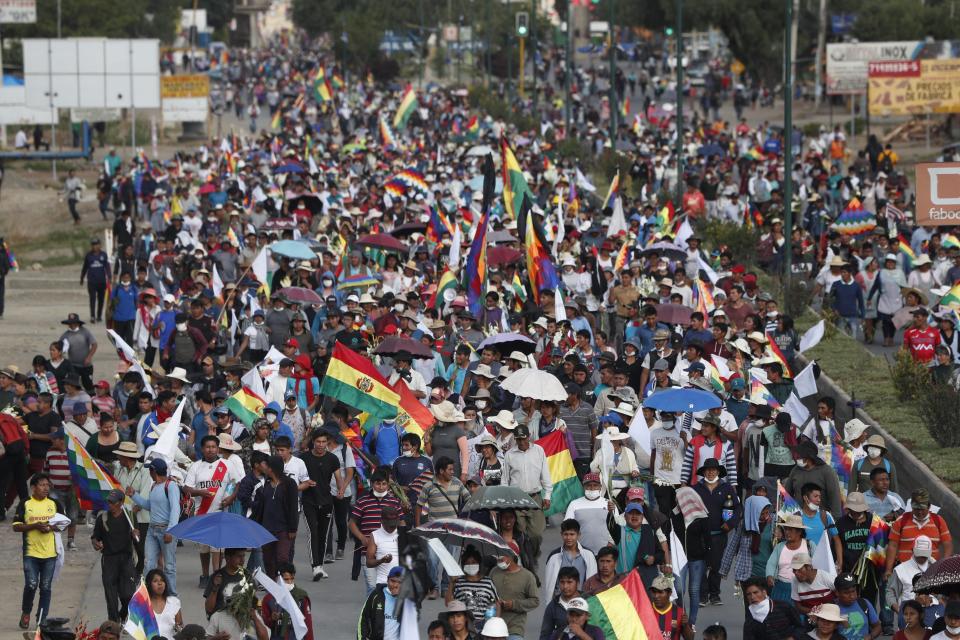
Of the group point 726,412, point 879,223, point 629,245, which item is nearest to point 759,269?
point 879,223

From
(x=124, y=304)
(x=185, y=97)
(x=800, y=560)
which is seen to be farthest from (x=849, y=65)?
(x=800, y=560)

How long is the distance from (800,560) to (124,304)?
13.3 meters

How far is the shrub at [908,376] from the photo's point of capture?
20.9 meters

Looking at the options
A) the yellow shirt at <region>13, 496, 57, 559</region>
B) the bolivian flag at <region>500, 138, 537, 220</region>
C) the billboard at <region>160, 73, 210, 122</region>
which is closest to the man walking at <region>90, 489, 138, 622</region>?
the yellow shirt at <region>13, 496, 57, 559</region>

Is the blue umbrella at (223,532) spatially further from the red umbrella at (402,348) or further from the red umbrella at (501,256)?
the red umbrella at (501,256)

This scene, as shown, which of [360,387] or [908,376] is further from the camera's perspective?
[908,376]

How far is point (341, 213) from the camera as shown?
31.5m

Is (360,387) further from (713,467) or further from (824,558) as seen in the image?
(824,558)

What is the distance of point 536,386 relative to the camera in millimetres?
16812

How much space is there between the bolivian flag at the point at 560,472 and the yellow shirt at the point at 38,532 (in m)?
3.78

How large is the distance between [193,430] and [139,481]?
1954 millimetres

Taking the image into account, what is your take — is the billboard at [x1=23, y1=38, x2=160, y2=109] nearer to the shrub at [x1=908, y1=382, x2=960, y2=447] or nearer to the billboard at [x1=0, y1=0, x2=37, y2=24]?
the billboard at [x1=0, y1=0, x2=37, y2=24]

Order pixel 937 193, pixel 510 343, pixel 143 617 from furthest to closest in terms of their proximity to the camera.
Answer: pixel 937 193 → pixel 510 343 → pixel 143 617

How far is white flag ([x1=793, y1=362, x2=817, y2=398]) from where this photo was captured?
17.9m
